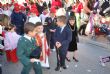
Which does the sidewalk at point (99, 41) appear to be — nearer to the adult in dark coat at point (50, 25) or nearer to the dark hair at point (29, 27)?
the adult in dark coat at point (50, 25)

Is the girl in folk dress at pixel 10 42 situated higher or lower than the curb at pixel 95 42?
higher

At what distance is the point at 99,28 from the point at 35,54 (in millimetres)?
8315

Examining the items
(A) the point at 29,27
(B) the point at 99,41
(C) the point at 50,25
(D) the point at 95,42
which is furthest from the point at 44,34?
(B) the point at 99,41

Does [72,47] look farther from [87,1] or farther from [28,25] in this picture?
[87,1]

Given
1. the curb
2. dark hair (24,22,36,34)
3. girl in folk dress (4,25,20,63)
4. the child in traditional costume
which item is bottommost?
the curb

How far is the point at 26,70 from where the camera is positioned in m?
6.41

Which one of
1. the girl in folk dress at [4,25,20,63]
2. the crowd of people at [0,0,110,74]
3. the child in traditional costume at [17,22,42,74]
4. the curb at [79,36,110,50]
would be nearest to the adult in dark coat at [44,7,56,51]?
the crowd of people at [0,0,110,74]

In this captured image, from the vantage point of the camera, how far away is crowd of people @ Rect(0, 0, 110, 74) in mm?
5895

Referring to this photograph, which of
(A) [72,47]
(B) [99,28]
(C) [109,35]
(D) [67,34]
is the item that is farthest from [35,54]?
(B) [99,28]

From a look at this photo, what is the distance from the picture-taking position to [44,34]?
9.28 metres

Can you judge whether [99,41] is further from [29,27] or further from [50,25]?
[29,27]

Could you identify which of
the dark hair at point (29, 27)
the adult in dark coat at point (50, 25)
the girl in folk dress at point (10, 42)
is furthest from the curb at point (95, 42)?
the dark hair at point (29, 27)

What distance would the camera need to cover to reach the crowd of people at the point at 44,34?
19.3ft

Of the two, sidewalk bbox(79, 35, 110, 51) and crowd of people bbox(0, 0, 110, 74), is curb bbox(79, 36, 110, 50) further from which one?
crowd of people bbox(0, 0, 110, 74)
